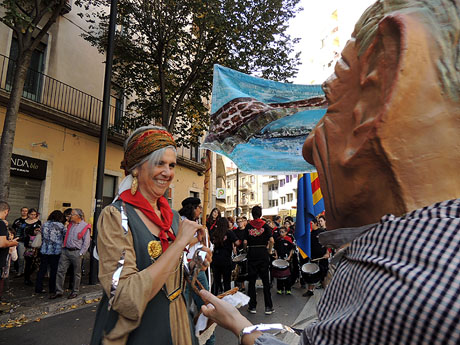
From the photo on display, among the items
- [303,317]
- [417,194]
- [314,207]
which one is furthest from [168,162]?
[314,207]

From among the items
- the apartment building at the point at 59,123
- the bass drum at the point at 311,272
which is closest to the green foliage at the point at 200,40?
the apartment building at the point at 59,123

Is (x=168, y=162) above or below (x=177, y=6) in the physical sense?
below

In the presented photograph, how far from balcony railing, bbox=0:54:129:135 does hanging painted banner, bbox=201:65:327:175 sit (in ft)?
32.3

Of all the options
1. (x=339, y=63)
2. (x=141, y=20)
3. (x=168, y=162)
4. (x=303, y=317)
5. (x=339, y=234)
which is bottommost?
(x=303, y=317)

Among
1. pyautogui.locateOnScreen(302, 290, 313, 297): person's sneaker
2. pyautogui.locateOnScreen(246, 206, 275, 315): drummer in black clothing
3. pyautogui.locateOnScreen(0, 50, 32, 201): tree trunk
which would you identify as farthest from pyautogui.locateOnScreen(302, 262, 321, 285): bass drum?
pyautogui.locateOnScreen(0, 50, 32, 201): tree trunk

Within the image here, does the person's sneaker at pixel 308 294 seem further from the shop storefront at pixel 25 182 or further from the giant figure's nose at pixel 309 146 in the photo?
the shop storefront at pixel 25 182

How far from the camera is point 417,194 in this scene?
0.61 meters

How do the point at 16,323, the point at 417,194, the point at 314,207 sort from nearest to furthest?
the point at 417,194 < the point at 16,323 < the point at 314,207

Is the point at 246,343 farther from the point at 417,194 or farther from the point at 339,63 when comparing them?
the point at 339,63

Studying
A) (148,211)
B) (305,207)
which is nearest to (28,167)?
(305,207)

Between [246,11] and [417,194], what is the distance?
1061cm

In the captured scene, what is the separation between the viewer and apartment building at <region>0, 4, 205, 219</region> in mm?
9789

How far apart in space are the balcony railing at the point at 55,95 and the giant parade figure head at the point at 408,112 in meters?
11.6

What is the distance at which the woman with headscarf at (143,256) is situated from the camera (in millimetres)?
1154
